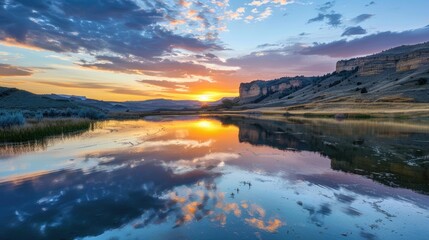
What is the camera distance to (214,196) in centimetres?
1056

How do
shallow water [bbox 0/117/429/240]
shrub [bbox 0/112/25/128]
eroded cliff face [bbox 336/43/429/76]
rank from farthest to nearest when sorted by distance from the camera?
eroded cliff face [bbox 336/43/429/76], shrub [bbox 0/112/25/128], shallow water [bbox 0/117/429/240]

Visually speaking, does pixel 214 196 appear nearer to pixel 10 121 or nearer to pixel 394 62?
pixel 10 121

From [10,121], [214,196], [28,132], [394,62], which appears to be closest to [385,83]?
[394,62]

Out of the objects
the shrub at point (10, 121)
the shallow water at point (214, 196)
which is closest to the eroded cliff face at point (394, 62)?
the shallow water at point (214, 196)

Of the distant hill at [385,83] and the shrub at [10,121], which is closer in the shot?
the shrub at [10,121]

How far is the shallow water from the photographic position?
305 inches

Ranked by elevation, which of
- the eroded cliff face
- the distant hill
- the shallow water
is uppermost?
the eroded cliff face

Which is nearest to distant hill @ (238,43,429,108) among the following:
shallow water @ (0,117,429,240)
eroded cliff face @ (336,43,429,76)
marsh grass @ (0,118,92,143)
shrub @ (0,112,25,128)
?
eroded cliff face @ (336,43,429,76)

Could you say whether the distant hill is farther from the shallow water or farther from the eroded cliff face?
the shallow water

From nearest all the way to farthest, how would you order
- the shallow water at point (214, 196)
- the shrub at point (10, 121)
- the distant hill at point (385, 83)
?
1. the shallow water at point (214, 196)
2. the shrub at point (10, 121)
3. the distant hill at point (385, 83)

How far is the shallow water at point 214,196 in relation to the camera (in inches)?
305

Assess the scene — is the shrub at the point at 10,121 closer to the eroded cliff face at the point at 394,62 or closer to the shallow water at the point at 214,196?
the shallow water at the point at 214,196

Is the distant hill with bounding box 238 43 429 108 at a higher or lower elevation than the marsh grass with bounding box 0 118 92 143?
higher

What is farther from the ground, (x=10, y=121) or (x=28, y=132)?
(x=10, y=121)
